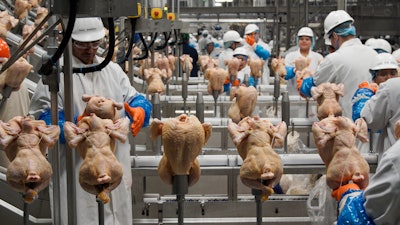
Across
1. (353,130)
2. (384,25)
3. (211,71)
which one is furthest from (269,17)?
(353,130)

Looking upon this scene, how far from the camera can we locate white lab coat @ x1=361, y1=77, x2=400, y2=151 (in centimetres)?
354

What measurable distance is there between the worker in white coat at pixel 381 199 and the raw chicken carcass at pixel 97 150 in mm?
821

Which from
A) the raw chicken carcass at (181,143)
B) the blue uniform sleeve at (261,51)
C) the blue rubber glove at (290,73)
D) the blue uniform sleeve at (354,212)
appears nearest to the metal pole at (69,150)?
the raw chicken carcass at (181,143)

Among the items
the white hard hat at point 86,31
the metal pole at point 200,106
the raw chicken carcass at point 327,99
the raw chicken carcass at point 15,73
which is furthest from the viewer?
the metal pole at point 200,106

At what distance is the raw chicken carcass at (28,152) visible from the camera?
7.29ft

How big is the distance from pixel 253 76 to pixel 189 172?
475cm

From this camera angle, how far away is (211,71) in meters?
5.52

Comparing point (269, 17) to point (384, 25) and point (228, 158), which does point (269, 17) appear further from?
point (228, 158)

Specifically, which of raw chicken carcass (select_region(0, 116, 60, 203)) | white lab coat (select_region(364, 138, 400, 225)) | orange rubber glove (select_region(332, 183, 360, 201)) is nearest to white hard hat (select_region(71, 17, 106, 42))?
raw chicken carcass (select_region(0, 116, 60, 203))

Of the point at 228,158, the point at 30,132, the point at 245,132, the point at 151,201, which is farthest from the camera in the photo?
the point at 151,201

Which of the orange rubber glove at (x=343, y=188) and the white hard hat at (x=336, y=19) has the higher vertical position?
the white hard hat at (x=336, y=19)

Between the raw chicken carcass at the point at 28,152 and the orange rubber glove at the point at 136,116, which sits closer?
the raw chicken carcass at the point at 28,152

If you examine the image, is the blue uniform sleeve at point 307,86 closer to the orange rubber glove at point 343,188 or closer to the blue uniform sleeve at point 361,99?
the blue uniform sleeve at point 361,99

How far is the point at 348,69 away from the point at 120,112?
7.06ft
